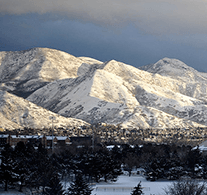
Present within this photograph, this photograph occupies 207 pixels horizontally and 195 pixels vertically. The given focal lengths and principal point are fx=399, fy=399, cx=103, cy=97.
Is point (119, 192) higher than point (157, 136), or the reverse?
point (157, 136)

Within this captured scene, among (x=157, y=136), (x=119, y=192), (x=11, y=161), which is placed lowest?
(x=119, y=192)

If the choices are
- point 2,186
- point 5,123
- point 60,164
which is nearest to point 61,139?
point 5,123

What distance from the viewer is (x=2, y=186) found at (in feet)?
201

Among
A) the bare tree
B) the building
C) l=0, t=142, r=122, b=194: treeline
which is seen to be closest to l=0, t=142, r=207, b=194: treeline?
l=0, t=142, r=122, b=194: treeline

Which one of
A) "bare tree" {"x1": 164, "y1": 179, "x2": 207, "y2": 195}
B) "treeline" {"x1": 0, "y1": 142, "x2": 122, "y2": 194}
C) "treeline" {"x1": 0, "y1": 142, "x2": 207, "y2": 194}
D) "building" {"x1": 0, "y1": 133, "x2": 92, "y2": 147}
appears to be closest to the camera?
"bare tree" {"x1": 164, "y1": 179, "x2": 207, "y2": 195}

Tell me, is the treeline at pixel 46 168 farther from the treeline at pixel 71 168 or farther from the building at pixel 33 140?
the building at pixel 33 140

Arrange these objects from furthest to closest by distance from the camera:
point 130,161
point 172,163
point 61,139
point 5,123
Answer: point 5,123 < point 61,139 < point 130,161 < point 172,163

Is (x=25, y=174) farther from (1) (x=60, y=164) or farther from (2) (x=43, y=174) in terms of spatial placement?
(1) (x=60, y=164)

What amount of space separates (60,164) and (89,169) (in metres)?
7.12

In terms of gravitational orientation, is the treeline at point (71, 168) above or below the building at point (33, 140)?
below

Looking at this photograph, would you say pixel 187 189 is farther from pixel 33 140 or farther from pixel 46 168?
pixel 33 140

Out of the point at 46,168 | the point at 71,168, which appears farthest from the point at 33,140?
the point at 46,168

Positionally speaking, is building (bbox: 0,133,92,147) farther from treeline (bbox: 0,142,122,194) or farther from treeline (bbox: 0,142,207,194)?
treeline (bbox: 0,142,207,194)

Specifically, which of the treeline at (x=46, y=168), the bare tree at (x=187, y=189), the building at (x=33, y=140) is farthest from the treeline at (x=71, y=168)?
the building at (x=33, y=140)
